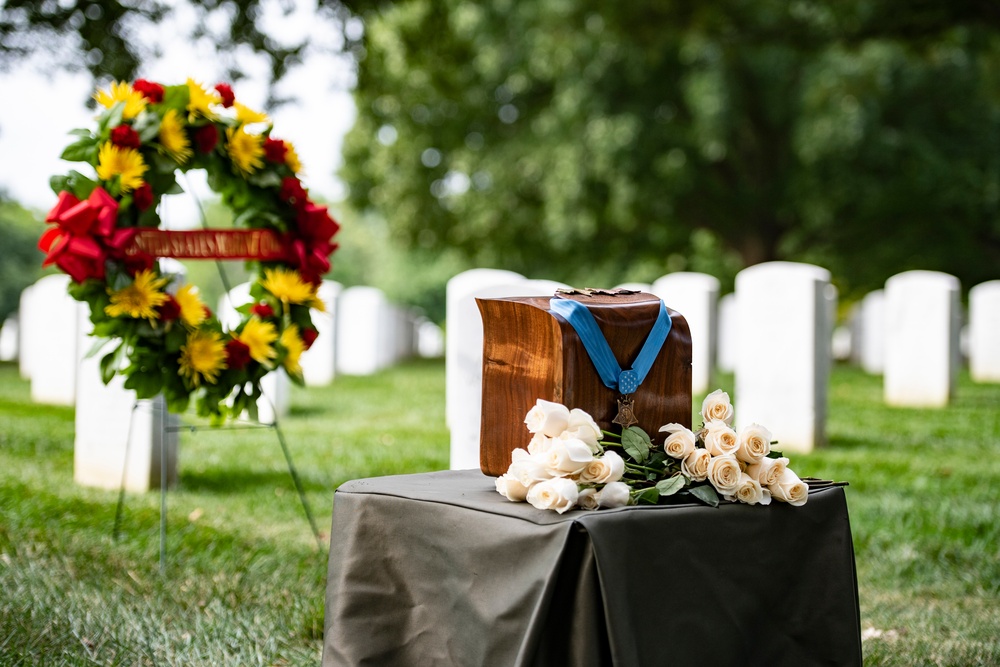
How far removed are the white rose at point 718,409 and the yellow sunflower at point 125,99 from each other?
101 inches

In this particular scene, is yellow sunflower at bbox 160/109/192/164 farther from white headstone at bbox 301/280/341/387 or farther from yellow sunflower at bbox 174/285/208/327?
white headstone at bbox 301/280/341/387

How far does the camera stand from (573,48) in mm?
16078

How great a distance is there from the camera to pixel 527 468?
2.15 m

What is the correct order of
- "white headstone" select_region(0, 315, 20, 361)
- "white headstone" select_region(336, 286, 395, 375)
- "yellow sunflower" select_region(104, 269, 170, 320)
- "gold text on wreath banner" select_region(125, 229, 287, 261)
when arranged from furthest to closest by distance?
"white headstone" select_region(0, 315, 20, 361) → "white headstone" select_region(336, 286, 395, 375) → "gold text on wreath banner" select_region(125, 229, 287, 261) → "yellow sunflower" select_region(104, 269, 170, 320)

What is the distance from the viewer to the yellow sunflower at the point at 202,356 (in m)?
3.99

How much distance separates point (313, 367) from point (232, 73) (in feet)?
18.5

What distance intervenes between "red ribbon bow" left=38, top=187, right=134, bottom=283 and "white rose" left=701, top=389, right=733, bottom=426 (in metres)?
2.45

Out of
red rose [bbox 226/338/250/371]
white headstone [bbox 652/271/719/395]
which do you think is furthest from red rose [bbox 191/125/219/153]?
white headstone [bbox 652/271/719/395]

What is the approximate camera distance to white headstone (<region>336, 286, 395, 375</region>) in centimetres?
1541

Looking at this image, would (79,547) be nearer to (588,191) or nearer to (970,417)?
(970,417)

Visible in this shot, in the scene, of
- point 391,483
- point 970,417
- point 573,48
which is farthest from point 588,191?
point 391,483

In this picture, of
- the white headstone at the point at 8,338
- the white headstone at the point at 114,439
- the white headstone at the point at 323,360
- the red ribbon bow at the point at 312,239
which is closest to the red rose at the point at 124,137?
the red ribbon bow at the point at 312,239

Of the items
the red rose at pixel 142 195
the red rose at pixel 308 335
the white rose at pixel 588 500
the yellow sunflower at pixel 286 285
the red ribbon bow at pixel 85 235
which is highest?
the red rose at pixel 142 195

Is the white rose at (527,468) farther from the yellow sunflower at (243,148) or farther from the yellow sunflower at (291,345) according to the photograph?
the yellow sunflower at (243,148)
